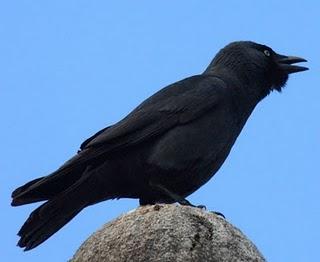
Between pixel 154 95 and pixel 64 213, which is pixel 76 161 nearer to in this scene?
pixel 64 213

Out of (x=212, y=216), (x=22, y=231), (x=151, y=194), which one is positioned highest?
(x=151, y=194)

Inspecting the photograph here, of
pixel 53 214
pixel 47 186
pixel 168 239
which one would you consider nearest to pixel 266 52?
pixel 47 186

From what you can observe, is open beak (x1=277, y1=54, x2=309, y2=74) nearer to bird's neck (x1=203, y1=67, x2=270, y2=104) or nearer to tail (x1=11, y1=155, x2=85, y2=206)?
bird's neck (x1=203, y1=67, x2=270, y2=104)

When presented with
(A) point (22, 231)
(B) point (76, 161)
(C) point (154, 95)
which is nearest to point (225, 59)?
(C) point (154, 95)

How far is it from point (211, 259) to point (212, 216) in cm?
53

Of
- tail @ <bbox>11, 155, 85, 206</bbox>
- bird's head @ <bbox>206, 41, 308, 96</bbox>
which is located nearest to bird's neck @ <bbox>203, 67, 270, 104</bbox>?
bird's head @ <bbox>206, 41, 308, 96</bbox>

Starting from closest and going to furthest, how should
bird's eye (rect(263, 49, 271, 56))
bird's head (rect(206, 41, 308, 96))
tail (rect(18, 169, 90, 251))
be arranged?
tail (rect(18, 169, 90, 251)) < bird's head (rect(206, 41, 308, 96)) < bird's eye (rect(263, 49, 271, 56))

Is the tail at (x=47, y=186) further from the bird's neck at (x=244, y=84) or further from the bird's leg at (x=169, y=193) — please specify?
the bird's neck at (x=244, y=84)

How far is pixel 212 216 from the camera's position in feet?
20.7

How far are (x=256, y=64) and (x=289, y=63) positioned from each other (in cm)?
64

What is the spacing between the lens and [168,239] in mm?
5887

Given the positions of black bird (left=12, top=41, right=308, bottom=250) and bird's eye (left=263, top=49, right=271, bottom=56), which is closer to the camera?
black bird (left=12, top=41, right=308, bottom=250)

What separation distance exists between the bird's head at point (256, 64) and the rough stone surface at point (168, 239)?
4.27m

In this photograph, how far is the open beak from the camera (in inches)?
426
